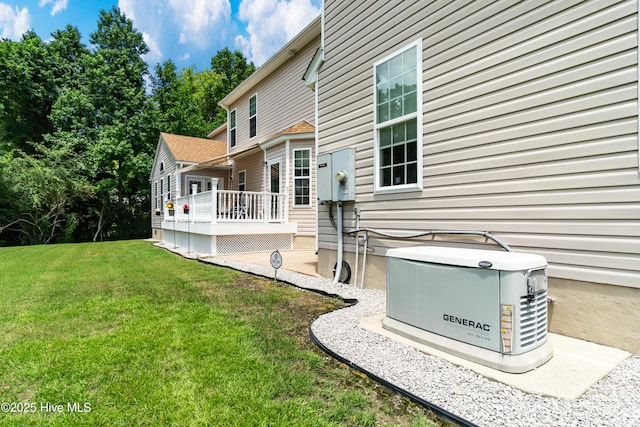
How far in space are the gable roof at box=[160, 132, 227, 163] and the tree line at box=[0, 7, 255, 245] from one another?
425 cm

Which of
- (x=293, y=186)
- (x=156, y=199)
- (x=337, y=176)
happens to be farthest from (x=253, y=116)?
(x=337, y=176)

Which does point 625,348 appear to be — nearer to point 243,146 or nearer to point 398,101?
point 398,101

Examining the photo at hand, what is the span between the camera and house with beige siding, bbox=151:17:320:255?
379 inches

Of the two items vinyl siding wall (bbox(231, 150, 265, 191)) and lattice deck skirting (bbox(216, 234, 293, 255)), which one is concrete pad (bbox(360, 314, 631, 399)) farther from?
vinyl siding wall (bbox(231, 150, 265, 191))

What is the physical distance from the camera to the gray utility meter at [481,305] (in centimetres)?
226

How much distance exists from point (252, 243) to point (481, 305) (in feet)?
26.9

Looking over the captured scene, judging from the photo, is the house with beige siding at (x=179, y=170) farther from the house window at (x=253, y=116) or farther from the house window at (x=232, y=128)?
the house window at (x=253, y=116)

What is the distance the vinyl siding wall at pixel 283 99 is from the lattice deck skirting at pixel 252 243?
3.93 metres

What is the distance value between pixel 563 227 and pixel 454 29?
96.0 inches

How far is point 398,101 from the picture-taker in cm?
444

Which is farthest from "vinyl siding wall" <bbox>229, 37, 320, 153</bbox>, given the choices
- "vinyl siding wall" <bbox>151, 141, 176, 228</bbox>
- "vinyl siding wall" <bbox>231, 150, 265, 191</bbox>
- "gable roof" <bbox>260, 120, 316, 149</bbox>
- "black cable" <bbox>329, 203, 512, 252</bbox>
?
"black cable" <bbox>329, 203, 512, 252</bbox>

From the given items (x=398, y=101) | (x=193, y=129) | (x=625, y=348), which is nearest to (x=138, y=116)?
(x=193, y=129)

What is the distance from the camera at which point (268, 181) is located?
1133cm

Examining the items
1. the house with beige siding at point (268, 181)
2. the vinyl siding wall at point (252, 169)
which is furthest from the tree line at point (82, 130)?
the vinyl siding wall at point (252, 169)
